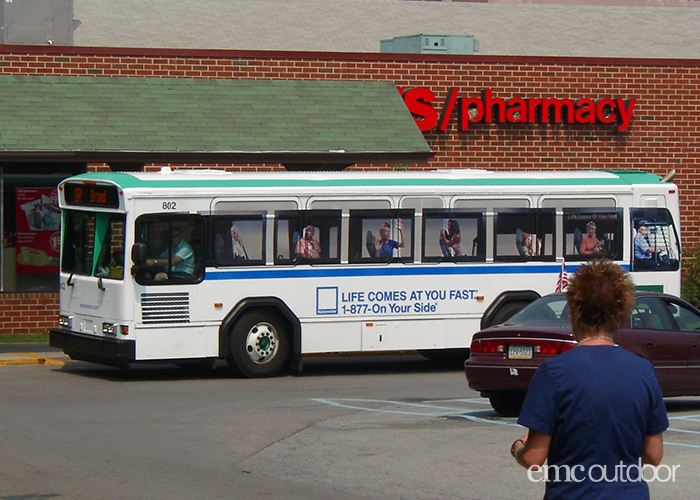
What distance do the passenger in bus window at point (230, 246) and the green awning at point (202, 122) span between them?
475 cm

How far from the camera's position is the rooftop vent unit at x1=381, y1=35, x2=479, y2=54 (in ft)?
88.3

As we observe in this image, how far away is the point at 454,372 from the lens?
18.2 metres

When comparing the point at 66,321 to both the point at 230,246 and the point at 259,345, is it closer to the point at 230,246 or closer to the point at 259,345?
the point at 230,246

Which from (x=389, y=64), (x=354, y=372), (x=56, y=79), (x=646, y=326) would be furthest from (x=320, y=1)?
(x=646, y=326)

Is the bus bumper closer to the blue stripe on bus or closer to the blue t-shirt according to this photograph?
the blue stripe on bus

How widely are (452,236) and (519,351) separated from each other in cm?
548

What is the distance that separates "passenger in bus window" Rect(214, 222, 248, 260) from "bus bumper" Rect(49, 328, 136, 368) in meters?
1.78

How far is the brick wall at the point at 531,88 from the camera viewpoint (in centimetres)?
2359

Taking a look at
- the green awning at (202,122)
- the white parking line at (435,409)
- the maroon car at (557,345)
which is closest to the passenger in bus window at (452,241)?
the white parking line at (435,409)

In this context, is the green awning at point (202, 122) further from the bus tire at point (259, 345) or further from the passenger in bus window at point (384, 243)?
the bus tire at point (259, 345)

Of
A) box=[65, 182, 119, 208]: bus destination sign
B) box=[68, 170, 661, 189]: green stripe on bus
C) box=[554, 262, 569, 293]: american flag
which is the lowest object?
box=[554, 262, 569, 293]: american flag

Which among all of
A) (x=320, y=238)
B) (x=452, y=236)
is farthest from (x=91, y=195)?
(x=452, y=236)

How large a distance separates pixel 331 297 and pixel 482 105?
901 cm

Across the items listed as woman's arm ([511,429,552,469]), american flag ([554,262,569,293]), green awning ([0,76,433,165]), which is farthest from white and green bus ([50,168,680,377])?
woman's arm ([511,429,552,469])
